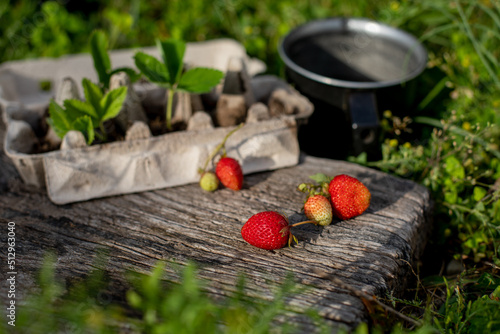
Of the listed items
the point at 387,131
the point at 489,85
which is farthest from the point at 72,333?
the point at 489,85

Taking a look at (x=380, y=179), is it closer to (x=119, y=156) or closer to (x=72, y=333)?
(x=119, y=156)

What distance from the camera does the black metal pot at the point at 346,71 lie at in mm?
1944

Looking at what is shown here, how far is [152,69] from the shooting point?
1.79 meters

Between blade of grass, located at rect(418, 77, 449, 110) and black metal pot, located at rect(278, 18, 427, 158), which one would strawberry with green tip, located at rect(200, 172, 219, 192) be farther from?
blade of grass, located at rect(418, 77, 449, 110)

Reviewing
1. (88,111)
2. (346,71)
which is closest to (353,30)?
(346,71)

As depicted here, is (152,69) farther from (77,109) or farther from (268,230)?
(268,230)

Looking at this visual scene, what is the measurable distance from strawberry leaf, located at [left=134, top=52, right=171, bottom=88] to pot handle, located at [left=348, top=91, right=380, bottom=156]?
0.84 metres

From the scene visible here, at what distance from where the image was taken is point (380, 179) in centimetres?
187

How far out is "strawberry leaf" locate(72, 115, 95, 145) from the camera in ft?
5.48

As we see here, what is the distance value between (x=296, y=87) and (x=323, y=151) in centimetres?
37

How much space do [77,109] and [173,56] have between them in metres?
0.46

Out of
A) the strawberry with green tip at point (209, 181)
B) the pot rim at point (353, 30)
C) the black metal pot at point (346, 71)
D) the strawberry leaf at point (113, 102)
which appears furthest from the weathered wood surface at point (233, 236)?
the pot rim at point (353, 30)

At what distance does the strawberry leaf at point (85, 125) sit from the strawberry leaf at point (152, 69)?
30 cm

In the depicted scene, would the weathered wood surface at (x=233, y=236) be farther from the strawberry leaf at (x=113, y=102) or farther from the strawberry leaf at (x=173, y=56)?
the strawberry leaf at (x=173, y=56)
